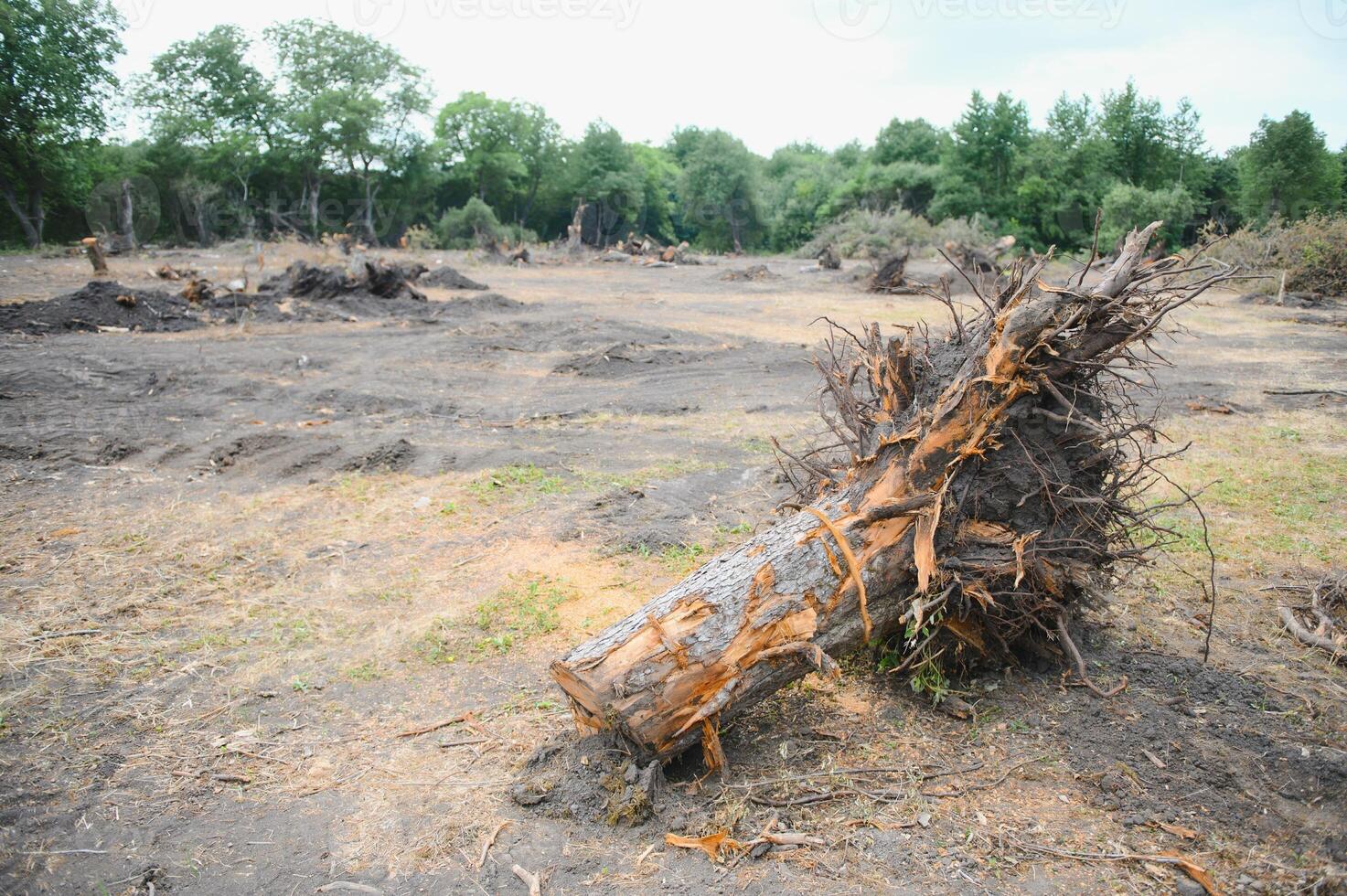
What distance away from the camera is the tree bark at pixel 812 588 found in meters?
3.04

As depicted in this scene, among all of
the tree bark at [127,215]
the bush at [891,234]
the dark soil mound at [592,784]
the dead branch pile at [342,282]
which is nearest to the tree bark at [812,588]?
the dark soil mound at [592,784]

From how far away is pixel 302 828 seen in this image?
3.07m

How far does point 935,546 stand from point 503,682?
7.21 ft

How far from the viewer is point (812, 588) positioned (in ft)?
10.7

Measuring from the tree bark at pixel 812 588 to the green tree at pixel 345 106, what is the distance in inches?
1537

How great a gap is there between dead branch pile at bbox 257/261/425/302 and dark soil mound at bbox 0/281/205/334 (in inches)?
80.4

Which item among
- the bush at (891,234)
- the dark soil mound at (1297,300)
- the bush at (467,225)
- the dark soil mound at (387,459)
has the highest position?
the bush at (467,225)

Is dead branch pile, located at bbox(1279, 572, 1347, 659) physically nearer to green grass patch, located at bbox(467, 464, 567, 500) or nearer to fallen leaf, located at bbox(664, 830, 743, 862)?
fallen leaf, located at bbox(664, 830, 743, 862)

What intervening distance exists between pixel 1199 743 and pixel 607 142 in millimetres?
44720

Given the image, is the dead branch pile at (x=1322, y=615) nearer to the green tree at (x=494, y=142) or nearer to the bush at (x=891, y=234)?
the bush at (x=891, y=234)

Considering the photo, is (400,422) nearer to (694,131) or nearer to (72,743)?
(72,743)

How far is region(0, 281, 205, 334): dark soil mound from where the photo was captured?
486 inches

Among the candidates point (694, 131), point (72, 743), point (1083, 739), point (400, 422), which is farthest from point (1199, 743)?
point (694, 131)

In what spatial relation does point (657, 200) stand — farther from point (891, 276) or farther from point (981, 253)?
point (891, 276)
